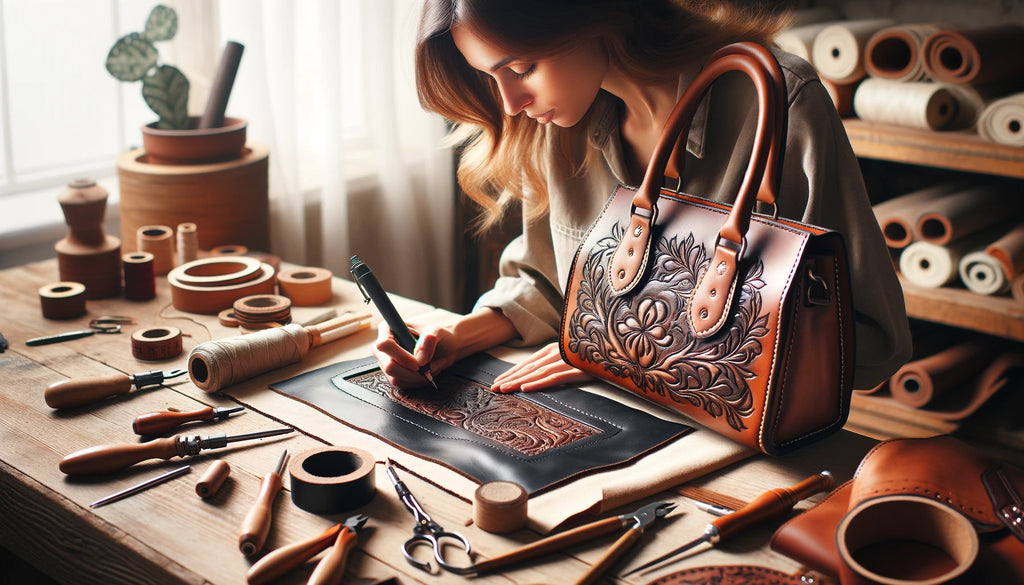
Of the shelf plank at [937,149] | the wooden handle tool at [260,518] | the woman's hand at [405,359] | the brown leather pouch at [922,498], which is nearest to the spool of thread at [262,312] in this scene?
the woman's hand at [405,359]

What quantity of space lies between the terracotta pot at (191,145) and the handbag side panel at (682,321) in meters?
0.89

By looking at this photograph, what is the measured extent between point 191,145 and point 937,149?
155cm

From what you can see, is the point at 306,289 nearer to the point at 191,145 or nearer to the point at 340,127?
the point at 191,145

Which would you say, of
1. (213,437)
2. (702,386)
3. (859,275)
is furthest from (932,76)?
(213,437)

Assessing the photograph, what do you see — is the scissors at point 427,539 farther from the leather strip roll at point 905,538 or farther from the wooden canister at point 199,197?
the wooden canister at point 199,197

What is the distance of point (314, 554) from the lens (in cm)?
90

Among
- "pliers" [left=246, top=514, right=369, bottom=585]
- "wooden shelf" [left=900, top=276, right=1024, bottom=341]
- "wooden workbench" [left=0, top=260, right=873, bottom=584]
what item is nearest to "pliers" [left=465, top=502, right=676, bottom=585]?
"wooden workbench" [left=0, top=260, right=873, bottom=584]

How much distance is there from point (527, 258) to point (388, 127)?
1067 millimetres

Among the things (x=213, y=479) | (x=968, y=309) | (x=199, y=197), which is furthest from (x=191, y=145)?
(x=968, y=309)

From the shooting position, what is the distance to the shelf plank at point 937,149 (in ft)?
6.31

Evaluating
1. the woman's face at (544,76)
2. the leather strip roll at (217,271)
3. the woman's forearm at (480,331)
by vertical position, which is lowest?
the woman's forearm at (480,331)

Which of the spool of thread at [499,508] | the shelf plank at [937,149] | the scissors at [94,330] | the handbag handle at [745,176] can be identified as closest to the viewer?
the spool of thread at [499,508]

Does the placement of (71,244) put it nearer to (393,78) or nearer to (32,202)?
(32,202)

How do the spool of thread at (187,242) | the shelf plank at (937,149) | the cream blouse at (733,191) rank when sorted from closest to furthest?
the cream blouse at (733,191) → the spool of thread at (187,242) → the shelf plank at (937,149)
